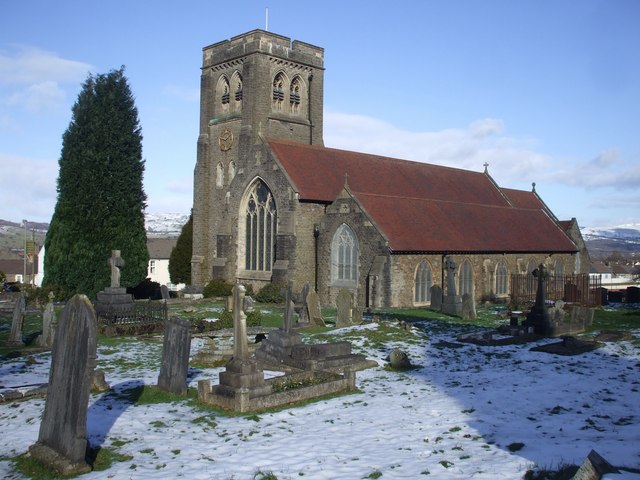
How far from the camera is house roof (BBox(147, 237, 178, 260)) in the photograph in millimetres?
64438

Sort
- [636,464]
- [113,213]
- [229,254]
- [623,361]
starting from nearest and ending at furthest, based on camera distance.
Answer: [636,464]
[623,361]
[113,213]
[229,254]

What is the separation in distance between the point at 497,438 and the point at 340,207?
22175 millimetres

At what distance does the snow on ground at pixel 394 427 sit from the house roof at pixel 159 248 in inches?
2014

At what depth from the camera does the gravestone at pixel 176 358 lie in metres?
11.4

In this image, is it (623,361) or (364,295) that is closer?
(623,361)

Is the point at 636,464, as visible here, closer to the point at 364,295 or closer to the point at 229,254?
the point at 364,295

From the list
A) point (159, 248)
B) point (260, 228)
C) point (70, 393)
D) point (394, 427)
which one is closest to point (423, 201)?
point (260, 228)

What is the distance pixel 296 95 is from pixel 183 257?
14.7 m

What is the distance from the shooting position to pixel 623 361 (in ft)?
46.7

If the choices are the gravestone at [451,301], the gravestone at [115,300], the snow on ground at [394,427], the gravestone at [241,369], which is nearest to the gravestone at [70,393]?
the snow on ground at [394,427]

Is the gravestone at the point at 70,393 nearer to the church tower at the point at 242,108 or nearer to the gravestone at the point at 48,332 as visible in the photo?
the gravestone at the point at 48,332

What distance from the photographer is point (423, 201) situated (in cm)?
3388

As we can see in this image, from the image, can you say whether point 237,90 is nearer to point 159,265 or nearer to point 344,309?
point 344,309

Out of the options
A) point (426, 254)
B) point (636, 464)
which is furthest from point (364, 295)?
point (636, 464)
